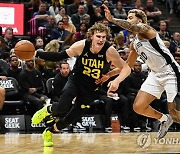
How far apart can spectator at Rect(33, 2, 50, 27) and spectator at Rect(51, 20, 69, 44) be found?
2.16 feet

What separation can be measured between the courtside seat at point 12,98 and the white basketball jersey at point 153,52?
4.45 meters

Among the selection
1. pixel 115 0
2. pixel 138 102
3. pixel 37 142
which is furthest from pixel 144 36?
pixel 115 0

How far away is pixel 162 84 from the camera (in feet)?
27.5

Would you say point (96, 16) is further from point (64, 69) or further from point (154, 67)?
point (154, 67)

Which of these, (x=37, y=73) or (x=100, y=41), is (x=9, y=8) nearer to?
(x=37, y=73)

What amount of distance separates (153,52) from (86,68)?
108 cm

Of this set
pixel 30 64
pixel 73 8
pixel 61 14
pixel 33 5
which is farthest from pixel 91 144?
pixel 73 8

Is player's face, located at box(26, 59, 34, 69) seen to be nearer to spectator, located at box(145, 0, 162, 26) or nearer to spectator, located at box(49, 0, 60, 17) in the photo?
spectator, located at box(49, 0, 60, 17)

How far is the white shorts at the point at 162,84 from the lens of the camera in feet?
27.0

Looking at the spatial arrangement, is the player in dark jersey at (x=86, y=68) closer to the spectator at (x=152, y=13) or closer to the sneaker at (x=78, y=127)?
the sneaker at (x=78, y=127)

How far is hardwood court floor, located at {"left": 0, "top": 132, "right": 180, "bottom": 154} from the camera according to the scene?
7.94 metres

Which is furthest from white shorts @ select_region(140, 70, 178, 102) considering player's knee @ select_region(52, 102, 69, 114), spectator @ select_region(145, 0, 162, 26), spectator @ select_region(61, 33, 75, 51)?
spectator @ select_region(145, 0, 162, 26)

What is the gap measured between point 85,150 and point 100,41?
1699 mm

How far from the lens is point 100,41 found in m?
8.08
